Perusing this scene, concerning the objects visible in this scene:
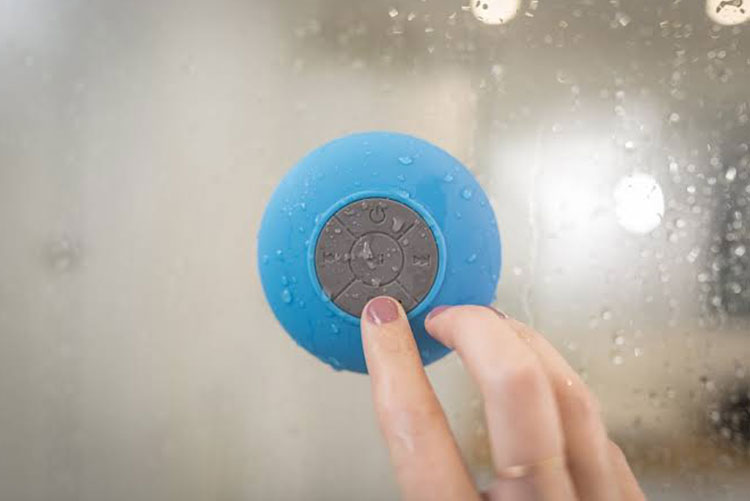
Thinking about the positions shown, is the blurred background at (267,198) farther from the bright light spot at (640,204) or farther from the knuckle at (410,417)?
the knuckle at (410,417)

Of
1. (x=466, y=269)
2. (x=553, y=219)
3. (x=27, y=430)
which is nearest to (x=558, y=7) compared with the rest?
(x=553, y=219)

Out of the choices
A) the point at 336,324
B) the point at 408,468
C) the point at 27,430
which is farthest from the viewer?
the point at 27,430

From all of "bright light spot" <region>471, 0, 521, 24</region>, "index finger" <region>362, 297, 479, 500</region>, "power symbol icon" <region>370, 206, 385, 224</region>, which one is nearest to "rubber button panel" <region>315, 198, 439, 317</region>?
"power symbol icon" <region>370, 206, 385, 224</region>

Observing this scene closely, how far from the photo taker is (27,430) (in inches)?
39.4

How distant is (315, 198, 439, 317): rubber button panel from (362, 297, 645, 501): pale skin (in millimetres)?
128

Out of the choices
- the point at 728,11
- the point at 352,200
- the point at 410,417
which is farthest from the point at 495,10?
the point at 410,417

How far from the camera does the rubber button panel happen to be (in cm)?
61

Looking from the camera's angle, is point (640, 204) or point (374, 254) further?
point (640, 204)

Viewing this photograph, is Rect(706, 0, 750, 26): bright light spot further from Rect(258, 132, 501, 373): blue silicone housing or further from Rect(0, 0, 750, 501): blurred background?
Rect(258, 132, 501, 373): blue silicone housing

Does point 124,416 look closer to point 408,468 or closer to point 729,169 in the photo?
point 408,468

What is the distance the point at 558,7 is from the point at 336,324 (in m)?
0.63

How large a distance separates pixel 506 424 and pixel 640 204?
27.7 inches

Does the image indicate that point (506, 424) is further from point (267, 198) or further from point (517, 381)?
point (267, 198)

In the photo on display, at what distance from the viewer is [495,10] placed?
1043 millimetres
